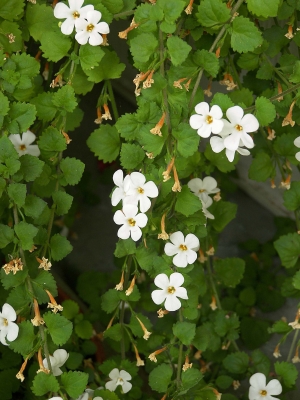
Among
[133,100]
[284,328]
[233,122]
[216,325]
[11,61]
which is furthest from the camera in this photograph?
[133,100]

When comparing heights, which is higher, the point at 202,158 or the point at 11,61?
the point at 11,61

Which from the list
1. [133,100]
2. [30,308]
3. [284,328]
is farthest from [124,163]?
[133,100]

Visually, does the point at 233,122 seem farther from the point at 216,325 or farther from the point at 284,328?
the point at 216,325

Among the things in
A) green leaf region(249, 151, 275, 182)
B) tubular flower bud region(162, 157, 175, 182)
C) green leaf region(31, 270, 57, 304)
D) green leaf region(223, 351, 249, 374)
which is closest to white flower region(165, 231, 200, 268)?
tubular flower bud region(162, 157, 175, 182)

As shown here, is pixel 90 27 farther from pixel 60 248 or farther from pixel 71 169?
pixel 60 248

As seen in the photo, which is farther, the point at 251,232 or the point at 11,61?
the point at 251,232

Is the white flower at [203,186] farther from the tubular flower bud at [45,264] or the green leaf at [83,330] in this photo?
the green leaf at [83,330]

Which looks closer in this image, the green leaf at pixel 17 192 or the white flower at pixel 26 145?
the green leaf at pixel 17 192

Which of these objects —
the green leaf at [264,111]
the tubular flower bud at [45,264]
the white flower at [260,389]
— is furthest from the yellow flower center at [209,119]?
the white flower at [260,389]
